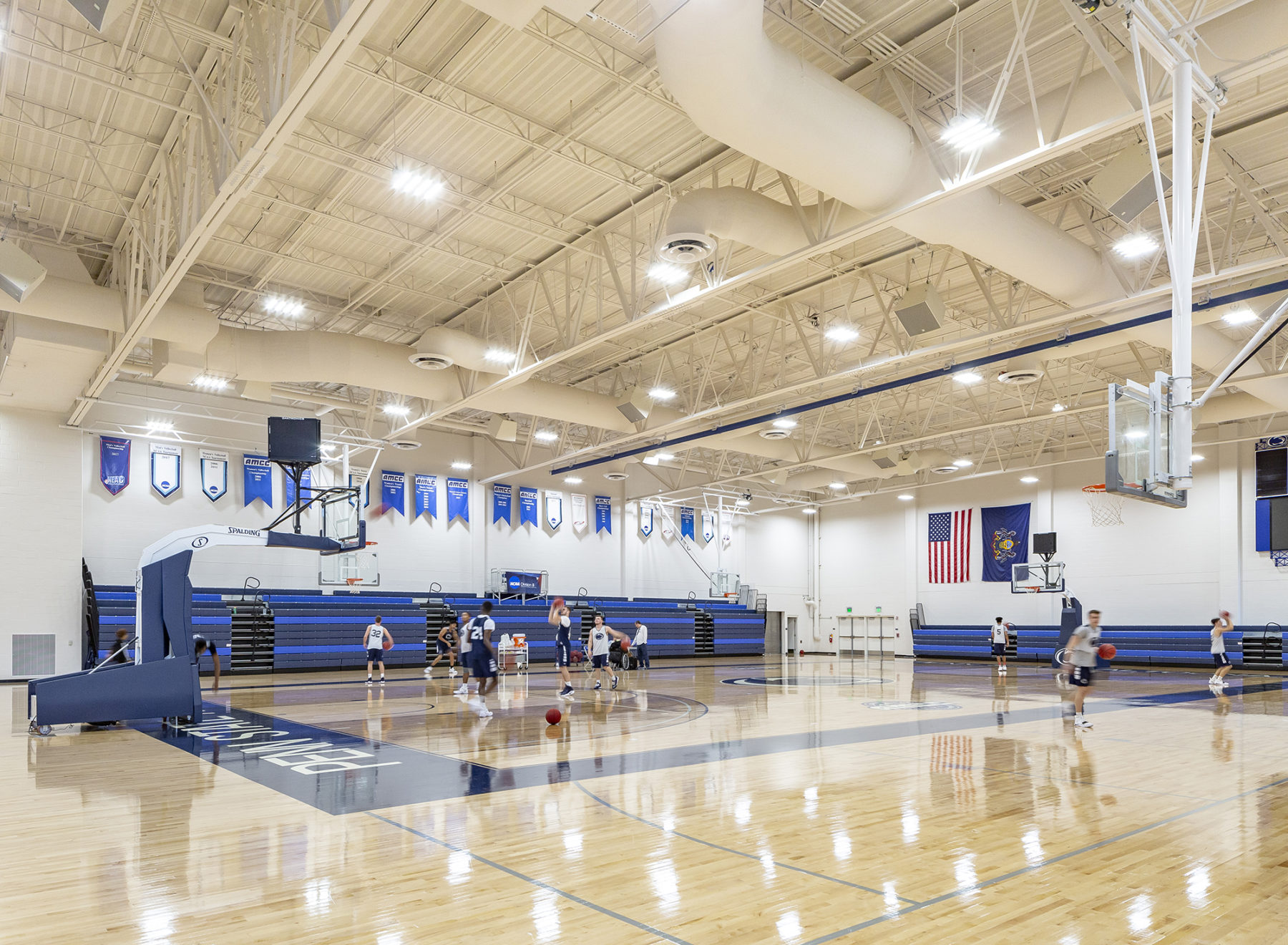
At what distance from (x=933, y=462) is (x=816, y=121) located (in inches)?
931

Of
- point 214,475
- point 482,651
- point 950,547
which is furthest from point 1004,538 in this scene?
point 214,475

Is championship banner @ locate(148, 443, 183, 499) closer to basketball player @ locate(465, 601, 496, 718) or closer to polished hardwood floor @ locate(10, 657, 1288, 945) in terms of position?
polished hardwood floor @ locate(10, 657, 1288, 945)

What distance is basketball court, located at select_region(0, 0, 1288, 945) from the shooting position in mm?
5871

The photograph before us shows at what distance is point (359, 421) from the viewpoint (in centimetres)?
2858

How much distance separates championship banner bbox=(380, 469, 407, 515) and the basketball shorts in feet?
74.8

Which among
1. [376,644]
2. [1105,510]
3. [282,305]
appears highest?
[282,305]

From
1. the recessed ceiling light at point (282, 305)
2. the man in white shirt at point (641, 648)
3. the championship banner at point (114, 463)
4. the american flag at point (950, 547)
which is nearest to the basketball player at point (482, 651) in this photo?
the recessed ceiling light at point (282, 305)

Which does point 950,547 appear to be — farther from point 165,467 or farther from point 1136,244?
point 165,467

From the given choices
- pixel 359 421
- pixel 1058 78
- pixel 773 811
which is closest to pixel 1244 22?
pixel 1058 78

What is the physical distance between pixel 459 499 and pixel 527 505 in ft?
9.75

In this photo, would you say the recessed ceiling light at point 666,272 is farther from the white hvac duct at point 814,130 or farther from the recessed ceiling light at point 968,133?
the recessed ceiling light at point 968,133

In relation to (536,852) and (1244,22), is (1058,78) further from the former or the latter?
(536,852)

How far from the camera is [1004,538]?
36.0 metres

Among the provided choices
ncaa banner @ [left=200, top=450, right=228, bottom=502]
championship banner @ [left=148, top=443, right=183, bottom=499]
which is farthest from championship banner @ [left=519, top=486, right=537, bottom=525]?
championship banner @ [left=148, top=443, right=183, bottom=499]
